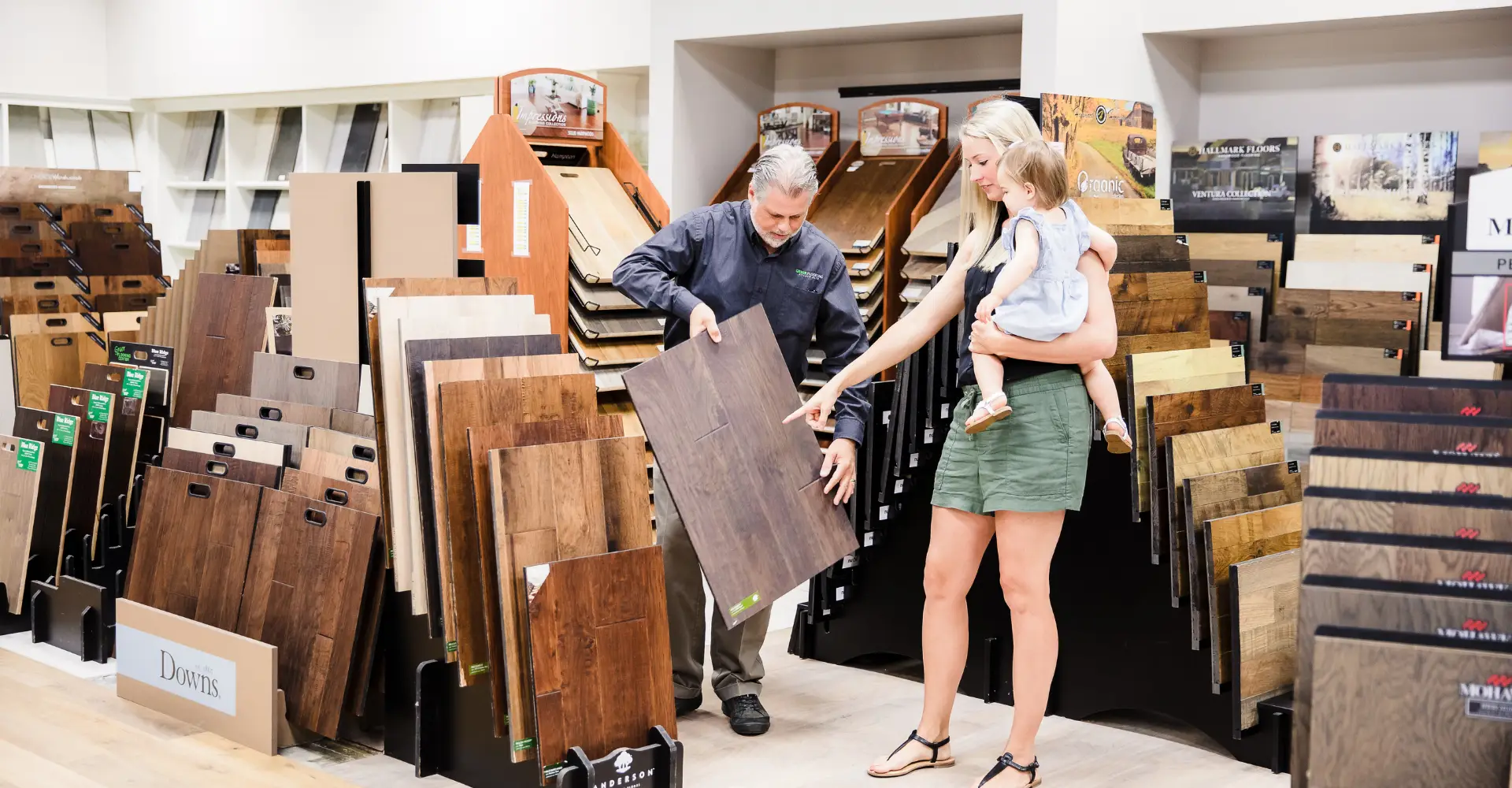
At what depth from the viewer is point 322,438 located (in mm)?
3689

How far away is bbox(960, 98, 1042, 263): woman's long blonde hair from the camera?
2.96 m

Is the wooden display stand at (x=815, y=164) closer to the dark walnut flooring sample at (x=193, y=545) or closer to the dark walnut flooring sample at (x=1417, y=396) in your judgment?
the dark walnut flooring sample at (x=193, y=545)

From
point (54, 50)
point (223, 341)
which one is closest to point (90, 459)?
point (223, 341)

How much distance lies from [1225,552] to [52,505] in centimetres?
345

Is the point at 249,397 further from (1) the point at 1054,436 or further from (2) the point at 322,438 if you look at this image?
(1) the point at 1054,436

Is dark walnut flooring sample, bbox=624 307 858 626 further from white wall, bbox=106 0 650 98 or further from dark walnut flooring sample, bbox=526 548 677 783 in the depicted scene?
white wall, bbox=106 0 650 98

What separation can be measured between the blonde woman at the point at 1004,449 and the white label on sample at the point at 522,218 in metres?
2.78

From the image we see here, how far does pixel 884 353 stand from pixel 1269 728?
1342 millimetres

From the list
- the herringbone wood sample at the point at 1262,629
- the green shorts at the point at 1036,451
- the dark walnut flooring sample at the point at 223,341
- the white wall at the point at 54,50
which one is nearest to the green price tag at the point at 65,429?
the dark walnut flooring sample at the point at 223,341

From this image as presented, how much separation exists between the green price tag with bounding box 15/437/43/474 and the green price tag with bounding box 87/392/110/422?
0.59 feet

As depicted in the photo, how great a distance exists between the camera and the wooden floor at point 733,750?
3.21 metres

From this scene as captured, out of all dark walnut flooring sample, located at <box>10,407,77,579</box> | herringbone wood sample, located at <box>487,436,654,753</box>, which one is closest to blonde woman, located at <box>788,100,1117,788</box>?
herringbone wood sample, located at <box>487,436,654,753</box>

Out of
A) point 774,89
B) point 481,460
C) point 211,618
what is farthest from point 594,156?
point 481,460

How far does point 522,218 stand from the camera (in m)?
5.69
